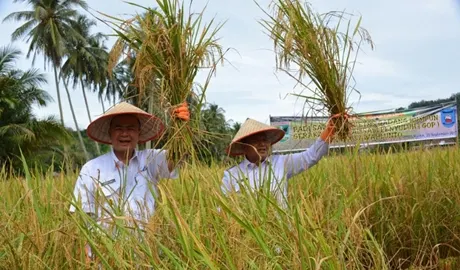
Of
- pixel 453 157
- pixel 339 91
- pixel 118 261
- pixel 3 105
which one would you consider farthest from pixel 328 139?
pixel 3 105

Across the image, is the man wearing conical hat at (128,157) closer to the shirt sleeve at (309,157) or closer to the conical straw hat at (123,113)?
the conical straw hat at (123,113)

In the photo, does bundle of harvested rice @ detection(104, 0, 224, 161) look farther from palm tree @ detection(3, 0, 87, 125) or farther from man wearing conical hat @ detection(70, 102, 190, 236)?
palm tree @ detection(3, 0, 87, 125)

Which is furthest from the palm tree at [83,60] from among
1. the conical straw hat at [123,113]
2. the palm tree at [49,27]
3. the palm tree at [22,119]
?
the conical straw hat at [123,113]

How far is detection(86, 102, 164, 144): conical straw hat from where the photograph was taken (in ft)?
6.74

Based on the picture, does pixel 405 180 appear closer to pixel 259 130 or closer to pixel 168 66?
pixel 259 130

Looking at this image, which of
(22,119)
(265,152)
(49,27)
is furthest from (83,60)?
(265,152)

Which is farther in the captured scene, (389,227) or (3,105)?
(3,105)

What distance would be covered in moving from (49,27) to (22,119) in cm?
946

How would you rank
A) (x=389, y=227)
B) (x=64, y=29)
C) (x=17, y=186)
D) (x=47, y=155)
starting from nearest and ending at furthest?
(x=389, y=227), (x=17, y=186), (x=47, y=155), (x=64, y=29)

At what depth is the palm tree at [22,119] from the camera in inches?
481

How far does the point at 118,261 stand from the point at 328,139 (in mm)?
1215

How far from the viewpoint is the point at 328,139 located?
207 cm

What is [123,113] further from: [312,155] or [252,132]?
[312,155]

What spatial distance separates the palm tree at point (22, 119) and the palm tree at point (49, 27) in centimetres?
805
